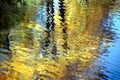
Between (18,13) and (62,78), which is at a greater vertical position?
(18,13)

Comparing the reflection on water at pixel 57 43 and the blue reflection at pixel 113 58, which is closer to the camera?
the reflection on water at pixel 57 43

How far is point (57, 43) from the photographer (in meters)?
25.2

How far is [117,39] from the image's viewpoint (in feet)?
91.5

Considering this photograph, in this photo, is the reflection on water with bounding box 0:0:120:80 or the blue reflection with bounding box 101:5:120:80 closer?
the reflection on water with bounding box 0:0:120:80

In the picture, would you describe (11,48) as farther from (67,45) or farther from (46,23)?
(46,23)

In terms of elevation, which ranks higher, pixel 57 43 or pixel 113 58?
pixel 57 43

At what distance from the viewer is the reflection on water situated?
19.6m

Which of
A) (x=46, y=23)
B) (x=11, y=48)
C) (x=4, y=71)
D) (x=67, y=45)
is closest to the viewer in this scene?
(x=4, y=71)

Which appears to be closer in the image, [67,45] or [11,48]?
[11,48]

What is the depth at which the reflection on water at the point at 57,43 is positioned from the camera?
64.3ft

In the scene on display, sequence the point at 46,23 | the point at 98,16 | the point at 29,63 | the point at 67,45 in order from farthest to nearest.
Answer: the point at 98,16, the point at 46,23, the point at 67,45, the point at 29,63

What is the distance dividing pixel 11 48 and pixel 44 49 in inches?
91.8

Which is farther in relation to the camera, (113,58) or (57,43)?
(57,43)

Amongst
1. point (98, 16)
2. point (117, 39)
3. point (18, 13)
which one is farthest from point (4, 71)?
point (98, 16)
